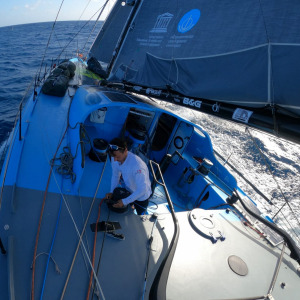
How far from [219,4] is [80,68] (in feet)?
27.9

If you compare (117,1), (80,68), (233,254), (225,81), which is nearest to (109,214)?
(233,254)

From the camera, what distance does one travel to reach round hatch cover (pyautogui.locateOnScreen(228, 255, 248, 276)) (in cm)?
232

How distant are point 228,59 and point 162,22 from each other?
6.64 ft

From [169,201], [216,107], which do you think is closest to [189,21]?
[216,107]

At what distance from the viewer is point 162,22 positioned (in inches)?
162

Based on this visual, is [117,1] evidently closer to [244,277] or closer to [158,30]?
[158,30]

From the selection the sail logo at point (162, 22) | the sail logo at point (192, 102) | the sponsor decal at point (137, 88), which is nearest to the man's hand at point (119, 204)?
the sail logo at point (192, 102)

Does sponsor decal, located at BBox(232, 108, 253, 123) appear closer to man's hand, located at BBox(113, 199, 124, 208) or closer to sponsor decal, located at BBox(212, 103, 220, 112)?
sponsor decal, located at BBox(212, 103, 220, 112)

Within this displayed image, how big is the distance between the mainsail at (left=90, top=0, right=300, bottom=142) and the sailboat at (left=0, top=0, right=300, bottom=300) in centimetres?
1

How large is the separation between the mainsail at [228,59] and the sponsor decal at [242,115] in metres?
0.01

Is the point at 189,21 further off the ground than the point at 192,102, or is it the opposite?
the point at 189,21

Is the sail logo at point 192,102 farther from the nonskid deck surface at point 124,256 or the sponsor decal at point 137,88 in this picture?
the nonskid deck surface at point 124,256

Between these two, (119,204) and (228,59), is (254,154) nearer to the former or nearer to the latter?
(228,59)

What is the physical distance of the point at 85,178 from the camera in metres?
3.81
